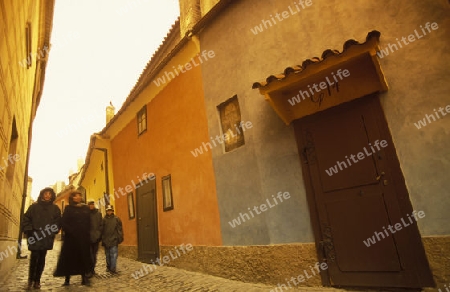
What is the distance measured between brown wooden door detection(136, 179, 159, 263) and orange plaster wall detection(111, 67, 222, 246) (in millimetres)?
367

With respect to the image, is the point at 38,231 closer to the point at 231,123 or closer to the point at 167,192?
the point at 167,192

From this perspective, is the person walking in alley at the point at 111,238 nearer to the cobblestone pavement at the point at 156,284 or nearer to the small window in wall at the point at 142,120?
the cobblestone pavement at the point at 156,284

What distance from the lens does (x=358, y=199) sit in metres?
4.38

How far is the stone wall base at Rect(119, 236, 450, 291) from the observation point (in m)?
3.62

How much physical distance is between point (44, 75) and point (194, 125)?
9.13 meters

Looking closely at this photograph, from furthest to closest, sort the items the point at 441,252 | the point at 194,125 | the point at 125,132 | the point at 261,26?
the point at 125,132 → the point at 194,125 → the point at 261,26 → the point at 441,252

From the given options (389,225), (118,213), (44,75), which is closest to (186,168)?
(389,225)

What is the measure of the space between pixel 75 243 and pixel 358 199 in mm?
5269

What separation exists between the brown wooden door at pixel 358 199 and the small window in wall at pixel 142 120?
677 centimetres

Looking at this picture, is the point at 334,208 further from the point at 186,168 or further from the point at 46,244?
the point at 46,244

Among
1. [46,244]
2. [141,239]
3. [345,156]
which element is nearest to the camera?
[345,156]

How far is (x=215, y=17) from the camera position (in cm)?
700

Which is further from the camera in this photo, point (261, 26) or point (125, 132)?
point (125, 132)

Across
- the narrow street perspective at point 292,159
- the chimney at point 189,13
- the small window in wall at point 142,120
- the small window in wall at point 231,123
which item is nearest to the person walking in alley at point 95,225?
the narrow street perspective at point 292,159
